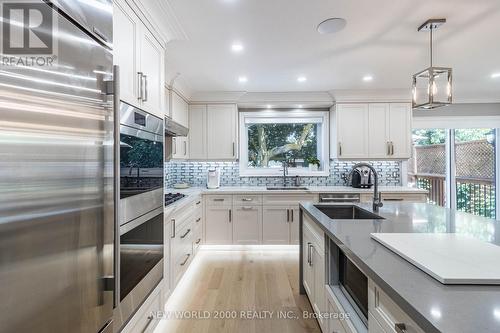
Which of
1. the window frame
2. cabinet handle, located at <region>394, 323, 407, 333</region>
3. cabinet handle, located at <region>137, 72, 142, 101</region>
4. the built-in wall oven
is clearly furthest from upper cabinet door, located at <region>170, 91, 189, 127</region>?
cabinet handle, located at <region>394, 323, 407, 333</region>

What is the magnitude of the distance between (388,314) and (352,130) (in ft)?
11.5

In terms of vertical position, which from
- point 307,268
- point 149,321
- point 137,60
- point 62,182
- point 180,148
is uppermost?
point 137,60

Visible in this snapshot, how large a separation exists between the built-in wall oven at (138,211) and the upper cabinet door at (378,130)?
3.34 m

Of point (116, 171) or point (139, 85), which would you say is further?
point (139, 85)

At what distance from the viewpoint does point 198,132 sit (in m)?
4.09

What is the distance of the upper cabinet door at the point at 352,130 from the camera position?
4.02 meters

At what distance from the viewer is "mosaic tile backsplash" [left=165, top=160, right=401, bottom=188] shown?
171 inches

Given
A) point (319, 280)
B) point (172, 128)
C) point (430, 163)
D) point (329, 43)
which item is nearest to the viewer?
point (319, 280)

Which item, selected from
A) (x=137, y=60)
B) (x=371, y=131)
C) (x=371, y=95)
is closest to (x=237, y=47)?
(x=137, y=60)

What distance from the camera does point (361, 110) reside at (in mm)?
4023

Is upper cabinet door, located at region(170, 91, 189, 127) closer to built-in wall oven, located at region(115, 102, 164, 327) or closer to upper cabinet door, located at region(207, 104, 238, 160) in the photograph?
upper cabinet door, located at region(207, 104, 238, 160)

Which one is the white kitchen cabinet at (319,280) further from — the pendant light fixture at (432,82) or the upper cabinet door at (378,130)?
the upper cabinet door at (378,130)

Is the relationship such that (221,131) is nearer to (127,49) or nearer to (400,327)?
(127,49)

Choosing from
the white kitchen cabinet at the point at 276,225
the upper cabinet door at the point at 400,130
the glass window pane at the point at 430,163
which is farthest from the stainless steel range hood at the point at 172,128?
the glass window pane at the point at 430,163
